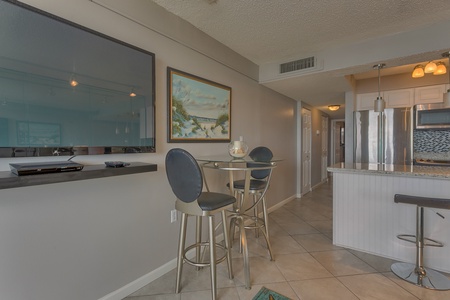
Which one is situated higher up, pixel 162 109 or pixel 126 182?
pixel 162 109

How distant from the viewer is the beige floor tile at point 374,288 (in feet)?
5.87

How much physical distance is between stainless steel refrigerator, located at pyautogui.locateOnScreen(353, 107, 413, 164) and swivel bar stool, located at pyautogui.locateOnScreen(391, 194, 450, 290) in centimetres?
189

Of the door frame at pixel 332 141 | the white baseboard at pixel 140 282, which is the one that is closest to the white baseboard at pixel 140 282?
the white baseboard at pixel 140 282

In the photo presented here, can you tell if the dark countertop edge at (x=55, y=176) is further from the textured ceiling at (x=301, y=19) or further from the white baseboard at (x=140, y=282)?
the textured ceiling at (x=301, y=19)

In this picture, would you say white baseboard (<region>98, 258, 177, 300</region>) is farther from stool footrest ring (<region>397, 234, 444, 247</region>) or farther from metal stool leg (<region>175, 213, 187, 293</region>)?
stool footrest ring (<region>397, 234, 444, 247</region>)

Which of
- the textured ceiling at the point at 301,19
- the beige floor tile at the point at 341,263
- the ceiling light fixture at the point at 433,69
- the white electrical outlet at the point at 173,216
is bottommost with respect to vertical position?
the beige floor tile at the point at 341,263

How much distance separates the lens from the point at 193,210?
166 centimetres

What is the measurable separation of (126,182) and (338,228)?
246 cm

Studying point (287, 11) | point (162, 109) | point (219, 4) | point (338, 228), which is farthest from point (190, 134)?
point (338, 228)

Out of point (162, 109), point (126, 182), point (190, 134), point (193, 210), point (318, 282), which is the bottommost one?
point (318, 282)

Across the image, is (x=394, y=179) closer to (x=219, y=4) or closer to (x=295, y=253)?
(x=295, y=253)

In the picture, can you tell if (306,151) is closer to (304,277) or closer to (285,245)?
(285,245)

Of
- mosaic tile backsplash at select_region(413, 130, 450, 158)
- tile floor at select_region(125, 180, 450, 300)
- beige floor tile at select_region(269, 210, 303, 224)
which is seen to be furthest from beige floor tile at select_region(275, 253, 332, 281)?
mosaic tile backsplash at select_region(413, 130, 450, 158)

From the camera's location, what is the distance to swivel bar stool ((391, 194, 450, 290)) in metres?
1.90
